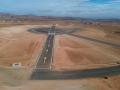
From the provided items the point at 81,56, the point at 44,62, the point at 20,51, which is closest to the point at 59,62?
the point at 44,62

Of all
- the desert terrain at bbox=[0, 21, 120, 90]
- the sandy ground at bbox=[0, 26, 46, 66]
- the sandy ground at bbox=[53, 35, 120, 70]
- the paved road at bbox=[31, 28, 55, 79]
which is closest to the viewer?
the desert terrain at bbox=[0, 21, 120, 90]

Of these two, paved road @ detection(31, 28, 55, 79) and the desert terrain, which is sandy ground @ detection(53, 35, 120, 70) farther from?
paved road @ detection(31, 28, 55, 79)

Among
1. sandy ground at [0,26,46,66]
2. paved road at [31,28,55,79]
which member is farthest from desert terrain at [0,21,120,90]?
paved road at [31,28,55,79]

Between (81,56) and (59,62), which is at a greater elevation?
(59,62)

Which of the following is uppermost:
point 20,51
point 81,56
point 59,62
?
point 59,62

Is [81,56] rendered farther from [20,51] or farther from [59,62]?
[20,51]

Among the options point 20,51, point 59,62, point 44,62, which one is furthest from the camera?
point 20,51

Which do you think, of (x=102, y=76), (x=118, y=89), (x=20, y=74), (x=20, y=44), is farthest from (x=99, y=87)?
(x=20, y=44)

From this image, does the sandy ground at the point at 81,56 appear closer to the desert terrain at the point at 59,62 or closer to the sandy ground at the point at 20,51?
the desert terrain at the point at 59,62

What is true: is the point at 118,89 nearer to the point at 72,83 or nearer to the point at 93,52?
the point at 72,83

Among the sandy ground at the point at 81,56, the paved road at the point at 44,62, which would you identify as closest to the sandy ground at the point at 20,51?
the paved road at the point at 44,62

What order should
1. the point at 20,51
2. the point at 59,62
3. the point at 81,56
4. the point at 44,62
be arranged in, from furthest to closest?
1. the point at 20,51
2. the point at 81,56
3. the point at 59,62
4. the point at 44,62
